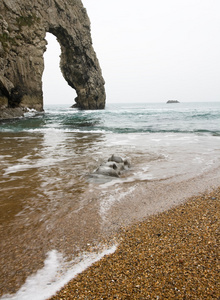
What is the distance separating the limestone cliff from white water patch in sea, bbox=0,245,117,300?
21934 millimetres

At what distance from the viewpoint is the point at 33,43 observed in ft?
88.6

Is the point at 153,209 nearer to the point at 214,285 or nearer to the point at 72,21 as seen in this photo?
the point at 214,285

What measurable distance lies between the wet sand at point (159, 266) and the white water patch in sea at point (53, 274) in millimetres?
64

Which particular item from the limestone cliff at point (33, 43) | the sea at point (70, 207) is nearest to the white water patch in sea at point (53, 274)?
the sea at point (70, 207)

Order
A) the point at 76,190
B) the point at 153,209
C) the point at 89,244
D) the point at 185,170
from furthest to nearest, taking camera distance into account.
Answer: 1. the point at 185,170
2. the point at 76,190
3. the point at 153,209
4. the point at 89,244

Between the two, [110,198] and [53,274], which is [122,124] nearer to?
[110,198]

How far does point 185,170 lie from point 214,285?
3148mm

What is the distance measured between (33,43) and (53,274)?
31117 mm

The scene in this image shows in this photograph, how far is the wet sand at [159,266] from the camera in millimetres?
1351

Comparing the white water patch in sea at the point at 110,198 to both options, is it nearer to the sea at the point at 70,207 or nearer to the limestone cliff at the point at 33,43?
the sea at the point at 70,207

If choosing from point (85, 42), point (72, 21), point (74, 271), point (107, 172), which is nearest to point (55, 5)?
point (72, 21)

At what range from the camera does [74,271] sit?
5.25 ft

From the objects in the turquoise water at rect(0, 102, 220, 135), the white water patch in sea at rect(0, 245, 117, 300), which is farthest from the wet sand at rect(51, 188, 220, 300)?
the turquoise water at rect(0, 102, 220, 135)

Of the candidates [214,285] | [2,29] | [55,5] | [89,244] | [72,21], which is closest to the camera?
[214,285]
